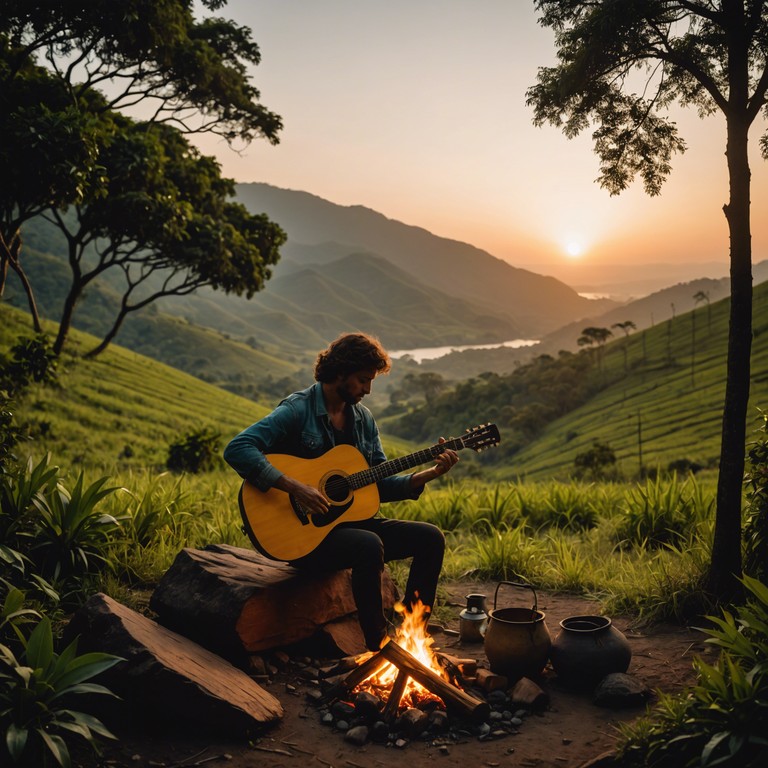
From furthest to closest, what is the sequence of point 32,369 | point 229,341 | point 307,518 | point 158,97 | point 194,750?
point 229,341 → point 158,97 → point 32,369 → point 307,518 → point 194,750

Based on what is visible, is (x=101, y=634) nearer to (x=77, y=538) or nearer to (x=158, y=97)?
(x=77, y=538)

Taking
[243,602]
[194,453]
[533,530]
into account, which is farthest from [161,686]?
[194,453]

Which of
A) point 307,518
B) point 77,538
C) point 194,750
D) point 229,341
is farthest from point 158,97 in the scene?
point 229,341

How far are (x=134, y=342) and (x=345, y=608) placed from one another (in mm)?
133824

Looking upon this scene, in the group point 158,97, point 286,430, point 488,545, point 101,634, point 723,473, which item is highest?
point 158,97

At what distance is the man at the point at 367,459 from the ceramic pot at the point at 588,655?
3.40 ft

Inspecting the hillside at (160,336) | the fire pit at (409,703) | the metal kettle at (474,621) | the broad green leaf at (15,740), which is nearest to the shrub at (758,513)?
the metal kettle at (474,621)

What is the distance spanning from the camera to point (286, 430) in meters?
5.07

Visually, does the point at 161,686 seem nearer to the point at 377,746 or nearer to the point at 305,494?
the point at 377,746

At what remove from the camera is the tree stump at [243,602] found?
191 inches

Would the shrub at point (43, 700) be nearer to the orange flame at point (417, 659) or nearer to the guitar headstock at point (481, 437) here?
the orange flame at point (417, 659)

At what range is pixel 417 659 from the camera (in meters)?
4.54

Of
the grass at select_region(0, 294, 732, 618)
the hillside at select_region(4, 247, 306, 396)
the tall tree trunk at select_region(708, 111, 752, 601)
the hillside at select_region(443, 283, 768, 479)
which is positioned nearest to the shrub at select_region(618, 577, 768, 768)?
the tall tree trunk at select_region(708, 111, 752, 601)

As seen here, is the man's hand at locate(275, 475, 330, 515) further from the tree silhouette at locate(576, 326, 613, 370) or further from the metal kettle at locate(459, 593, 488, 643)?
the tree silhouette at locate(576, 326, 613, 370)
